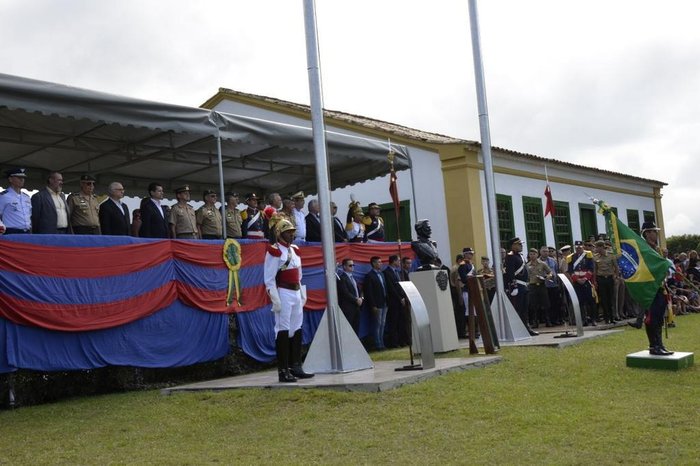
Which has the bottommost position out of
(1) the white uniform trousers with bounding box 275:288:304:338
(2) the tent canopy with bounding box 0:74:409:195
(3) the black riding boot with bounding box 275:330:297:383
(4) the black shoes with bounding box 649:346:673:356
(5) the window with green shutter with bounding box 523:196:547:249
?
(4) the black shoes with bounding box 649:346:673:356

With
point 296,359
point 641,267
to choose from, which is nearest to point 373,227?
point 296,359

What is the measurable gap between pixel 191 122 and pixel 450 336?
5.24 meters

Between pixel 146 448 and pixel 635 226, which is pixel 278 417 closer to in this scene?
pixel 146 448

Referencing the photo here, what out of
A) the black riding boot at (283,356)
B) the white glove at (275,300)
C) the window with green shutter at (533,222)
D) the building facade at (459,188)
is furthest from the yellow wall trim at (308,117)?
the black riding boot at (283,356)

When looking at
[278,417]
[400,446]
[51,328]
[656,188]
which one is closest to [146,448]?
[278,417]

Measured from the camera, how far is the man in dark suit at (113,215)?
36.3 feet

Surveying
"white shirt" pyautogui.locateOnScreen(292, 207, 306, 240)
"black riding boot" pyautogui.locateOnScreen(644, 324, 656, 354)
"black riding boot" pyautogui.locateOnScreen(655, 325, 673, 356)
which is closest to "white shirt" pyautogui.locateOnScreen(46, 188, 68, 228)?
"white shirt" pyautogui.locateOnScreen(292, 207, 306, 240)

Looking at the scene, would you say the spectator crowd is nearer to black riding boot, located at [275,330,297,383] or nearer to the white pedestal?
black riding boot, located at [275,330,297,383]

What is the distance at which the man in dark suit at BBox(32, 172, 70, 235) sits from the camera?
1012 cm

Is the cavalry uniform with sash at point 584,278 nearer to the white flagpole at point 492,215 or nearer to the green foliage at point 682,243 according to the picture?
the white flagpole at point 492,215

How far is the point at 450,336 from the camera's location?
12.5m

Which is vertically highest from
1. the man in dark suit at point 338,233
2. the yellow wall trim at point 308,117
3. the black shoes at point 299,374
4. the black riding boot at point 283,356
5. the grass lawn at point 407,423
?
the yellow wall trim at point 308,117

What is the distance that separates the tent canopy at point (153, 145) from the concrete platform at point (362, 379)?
12.5 ft

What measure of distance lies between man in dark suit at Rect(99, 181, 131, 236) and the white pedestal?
15.2 ft
